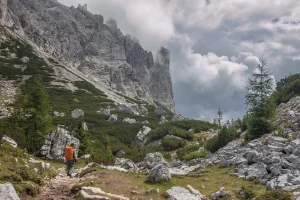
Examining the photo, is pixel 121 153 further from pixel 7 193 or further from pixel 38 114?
pixel 7 193

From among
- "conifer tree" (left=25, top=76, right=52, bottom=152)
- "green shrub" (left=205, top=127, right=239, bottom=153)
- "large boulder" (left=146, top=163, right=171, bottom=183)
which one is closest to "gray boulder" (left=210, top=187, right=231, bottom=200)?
"large boulder" (left=146, top=163, right=171, bottom=183)

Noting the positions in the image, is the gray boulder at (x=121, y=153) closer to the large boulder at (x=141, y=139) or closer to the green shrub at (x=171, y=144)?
the green shrub at (x=171, y=144)

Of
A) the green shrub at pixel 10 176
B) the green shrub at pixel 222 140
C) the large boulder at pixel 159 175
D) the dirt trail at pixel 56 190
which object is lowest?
the dirt trail at pixel 56 190

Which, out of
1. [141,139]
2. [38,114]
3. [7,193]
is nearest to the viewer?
[7,193]

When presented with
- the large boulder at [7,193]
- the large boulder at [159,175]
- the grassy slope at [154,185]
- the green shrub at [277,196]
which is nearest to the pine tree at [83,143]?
the grassy slope at [154,185]

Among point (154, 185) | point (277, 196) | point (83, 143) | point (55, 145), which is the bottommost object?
point (154, 185)

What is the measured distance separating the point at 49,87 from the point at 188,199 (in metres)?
118

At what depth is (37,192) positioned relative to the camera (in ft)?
44.1

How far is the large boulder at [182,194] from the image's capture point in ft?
44.2

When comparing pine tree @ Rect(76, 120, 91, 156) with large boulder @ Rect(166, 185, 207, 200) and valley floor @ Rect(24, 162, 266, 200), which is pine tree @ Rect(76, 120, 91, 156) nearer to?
valley floor @ Rect(24, 162, 266, 200)

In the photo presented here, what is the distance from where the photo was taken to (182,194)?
14.0 metres

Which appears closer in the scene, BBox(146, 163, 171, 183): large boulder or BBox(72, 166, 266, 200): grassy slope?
BBox(72, 166, 266, 200): grassy slope

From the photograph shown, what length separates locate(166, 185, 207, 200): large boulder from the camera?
44.2ft

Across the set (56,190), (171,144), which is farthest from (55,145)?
(171,144)
